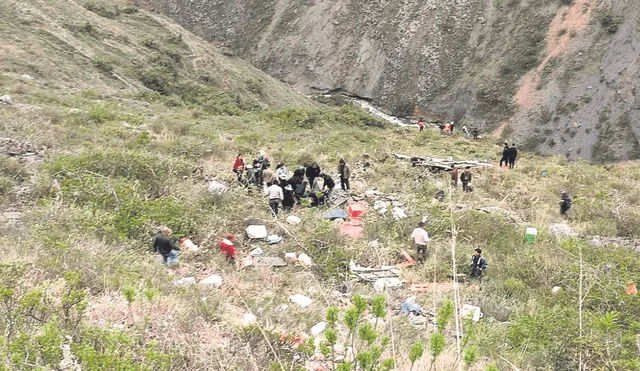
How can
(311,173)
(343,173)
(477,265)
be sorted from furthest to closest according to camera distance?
(343,173) < (311,173) < (477,265)

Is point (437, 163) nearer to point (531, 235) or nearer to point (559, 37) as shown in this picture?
point (531, 235)

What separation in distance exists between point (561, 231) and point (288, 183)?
5984mm

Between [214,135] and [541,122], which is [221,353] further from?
[541,122]

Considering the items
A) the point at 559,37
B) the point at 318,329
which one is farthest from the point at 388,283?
the point at 559,37

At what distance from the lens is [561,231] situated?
1110cm

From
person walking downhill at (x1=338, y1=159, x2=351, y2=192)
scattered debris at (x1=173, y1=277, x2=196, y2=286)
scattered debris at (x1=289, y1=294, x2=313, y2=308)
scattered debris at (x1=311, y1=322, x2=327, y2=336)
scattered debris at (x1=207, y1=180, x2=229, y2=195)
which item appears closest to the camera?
scattered debris at (x1=311, y1=322, x2=327, y2=336)

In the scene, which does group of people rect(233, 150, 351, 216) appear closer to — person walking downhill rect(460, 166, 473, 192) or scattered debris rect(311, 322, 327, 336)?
person walking downhill rect(460, 166, 473, 192)

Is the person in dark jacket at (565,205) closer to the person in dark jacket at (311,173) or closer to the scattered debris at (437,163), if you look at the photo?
the scattered debris at (437,163)

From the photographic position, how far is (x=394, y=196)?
476 inches

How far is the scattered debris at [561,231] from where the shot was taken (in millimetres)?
10670

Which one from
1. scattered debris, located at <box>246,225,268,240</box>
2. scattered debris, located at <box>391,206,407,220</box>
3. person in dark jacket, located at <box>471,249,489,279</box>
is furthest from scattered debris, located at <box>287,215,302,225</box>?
person in dark jacket, located at <box>471,249,489,279</box>

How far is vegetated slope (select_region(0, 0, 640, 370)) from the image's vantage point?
11.9 ft

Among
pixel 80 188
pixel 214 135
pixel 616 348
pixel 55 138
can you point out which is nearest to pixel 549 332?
pixel 616 348

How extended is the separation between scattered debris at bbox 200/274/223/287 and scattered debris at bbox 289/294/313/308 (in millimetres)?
934
